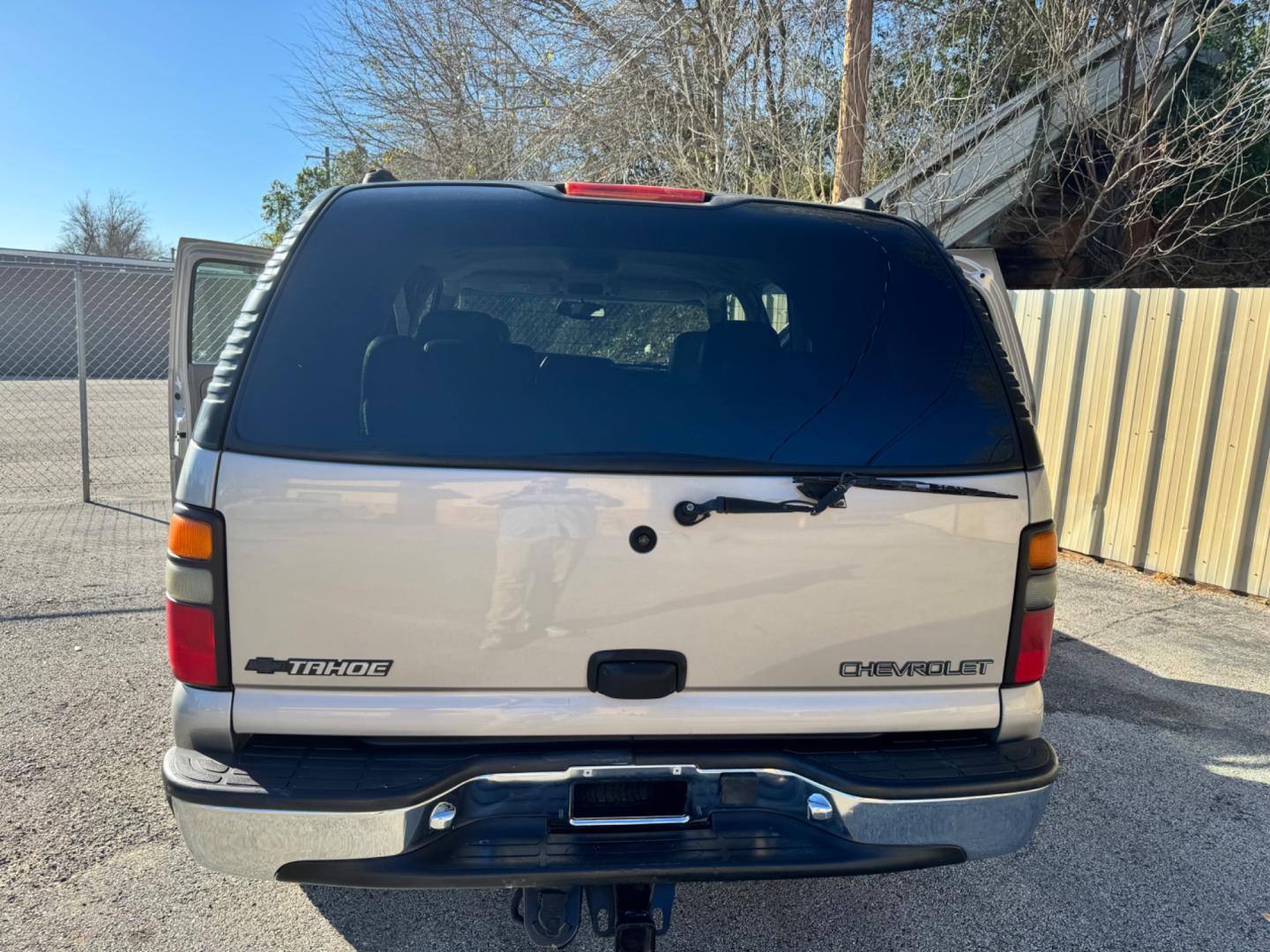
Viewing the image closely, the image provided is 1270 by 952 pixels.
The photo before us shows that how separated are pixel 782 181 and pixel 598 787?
8916 mm

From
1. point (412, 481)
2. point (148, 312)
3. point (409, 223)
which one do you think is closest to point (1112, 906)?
point (412, 481)

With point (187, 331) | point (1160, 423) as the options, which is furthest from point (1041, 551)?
point (1160, 423)

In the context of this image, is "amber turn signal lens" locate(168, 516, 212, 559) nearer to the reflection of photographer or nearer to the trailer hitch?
the reflection of photographer

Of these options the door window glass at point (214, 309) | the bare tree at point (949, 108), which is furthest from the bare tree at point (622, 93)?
the door window glass at point (214, 309)

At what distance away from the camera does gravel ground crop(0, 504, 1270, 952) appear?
2633mm

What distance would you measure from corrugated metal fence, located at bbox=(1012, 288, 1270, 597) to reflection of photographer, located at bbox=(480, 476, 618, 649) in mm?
5128

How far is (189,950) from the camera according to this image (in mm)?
2488

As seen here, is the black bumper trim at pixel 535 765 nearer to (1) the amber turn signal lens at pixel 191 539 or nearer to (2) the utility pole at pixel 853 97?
(1) the amber turn signal lens at pixel 191 539

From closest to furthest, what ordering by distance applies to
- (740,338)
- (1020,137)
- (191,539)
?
(191,539), (740,338), (1020,137)

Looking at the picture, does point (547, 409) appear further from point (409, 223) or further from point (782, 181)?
point (782, 181)

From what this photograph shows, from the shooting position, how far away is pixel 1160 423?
6.62 meters

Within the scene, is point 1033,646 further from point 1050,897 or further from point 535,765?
point 535,765

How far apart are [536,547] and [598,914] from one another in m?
0.92

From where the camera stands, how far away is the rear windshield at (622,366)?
2061mm
